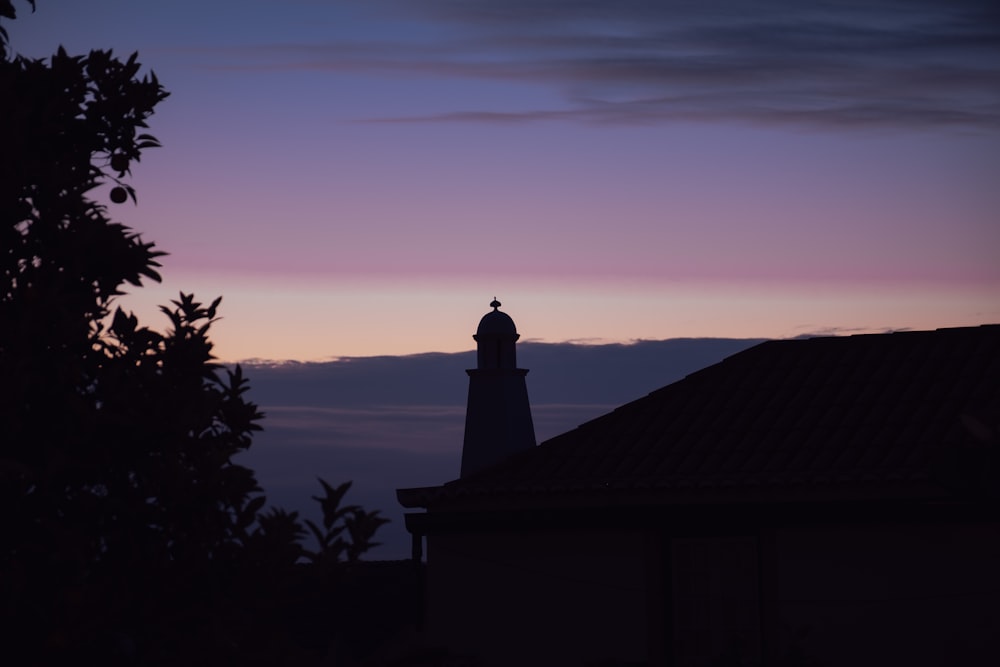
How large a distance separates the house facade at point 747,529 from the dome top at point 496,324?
8.33 m

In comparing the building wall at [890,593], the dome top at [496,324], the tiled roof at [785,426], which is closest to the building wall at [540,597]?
the tiled roof at [785,426]

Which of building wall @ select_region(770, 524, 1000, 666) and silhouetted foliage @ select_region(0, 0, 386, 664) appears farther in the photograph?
building wall @ select_region(770, 524, 1000, 666)

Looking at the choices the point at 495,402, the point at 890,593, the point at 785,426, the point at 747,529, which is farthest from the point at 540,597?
the point at 495,402

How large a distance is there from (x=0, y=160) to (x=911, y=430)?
39.5 feet

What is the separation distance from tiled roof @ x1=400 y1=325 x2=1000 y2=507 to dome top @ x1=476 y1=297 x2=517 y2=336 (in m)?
8.24

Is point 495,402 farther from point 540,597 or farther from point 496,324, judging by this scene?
point 540,597

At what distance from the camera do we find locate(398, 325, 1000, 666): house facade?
583 inches

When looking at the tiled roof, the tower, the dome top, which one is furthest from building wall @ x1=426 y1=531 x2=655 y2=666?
the dome top

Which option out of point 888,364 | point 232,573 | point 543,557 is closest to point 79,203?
point 232,573

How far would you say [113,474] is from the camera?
652 centimetres

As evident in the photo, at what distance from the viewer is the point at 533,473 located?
17.3 m

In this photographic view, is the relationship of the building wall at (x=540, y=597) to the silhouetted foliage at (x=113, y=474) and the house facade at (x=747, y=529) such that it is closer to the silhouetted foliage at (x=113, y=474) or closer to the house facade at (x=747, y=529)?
the house facade at (x=747, y=529)

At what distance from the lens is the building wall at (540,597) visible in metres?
16.1

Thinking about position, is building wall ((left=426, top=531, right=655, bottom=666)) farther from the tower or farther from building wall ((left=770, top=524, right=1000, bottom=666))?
the tower
